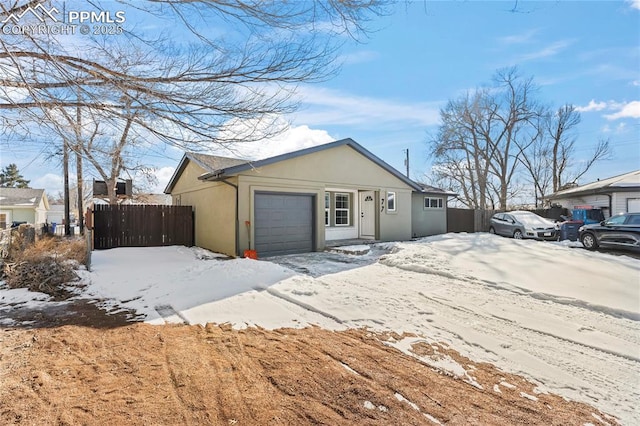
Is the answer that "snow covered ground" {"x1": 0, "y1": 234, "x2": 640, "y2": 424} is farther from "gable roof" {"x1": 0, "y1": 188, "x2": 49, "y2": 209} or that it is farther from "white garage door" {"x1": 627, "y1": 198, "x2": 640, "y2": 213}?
"gable roof" {"x1": 0, "y1": 188, "x2": 49, "y2": 209}

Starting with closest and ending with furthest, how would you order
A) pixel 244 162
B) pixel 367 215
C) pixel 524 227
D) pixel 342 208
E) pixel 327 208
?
1. pixel 244 162
2. pixel 327 208
3. pixel 342 208
4. pixel 367 215
5. pixel 524 227

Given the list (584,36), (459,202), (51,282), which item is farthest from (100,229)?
(459,202)

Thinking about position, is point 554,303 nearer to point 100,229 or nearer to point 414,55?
point 414,55

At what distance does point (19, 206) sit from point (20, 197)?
218 cm

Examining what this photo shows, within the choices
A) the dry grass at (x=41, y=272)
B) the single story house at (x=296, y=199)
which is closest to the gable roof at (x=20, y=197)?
the single story house at (x=296, y=199)

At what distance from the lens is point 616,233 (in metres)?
10.6

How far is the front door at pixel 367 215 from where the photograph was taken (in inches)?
547

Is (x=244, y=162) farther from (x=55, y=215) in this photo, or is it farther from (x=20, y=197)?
(x=55, y=215)

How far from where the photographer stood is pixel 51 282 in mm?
6691

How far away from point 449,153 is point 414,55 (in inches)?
982

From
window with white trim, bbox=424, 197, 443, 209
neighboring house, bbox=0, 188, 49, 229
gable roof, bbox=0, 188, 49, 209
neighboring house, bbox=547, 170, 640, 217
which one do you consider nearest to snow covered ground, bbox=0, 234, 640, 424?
window with white trim, bbox=424, 197, 443, 209

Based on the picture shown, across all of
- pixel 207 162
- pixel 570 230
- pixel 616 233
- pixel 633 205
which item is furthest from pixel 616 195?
pixel 207 162

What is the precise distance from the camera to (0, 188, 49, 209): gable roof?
28031 mm

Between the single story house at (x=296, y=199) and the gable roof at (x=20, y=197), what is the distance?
22978 millimetres
